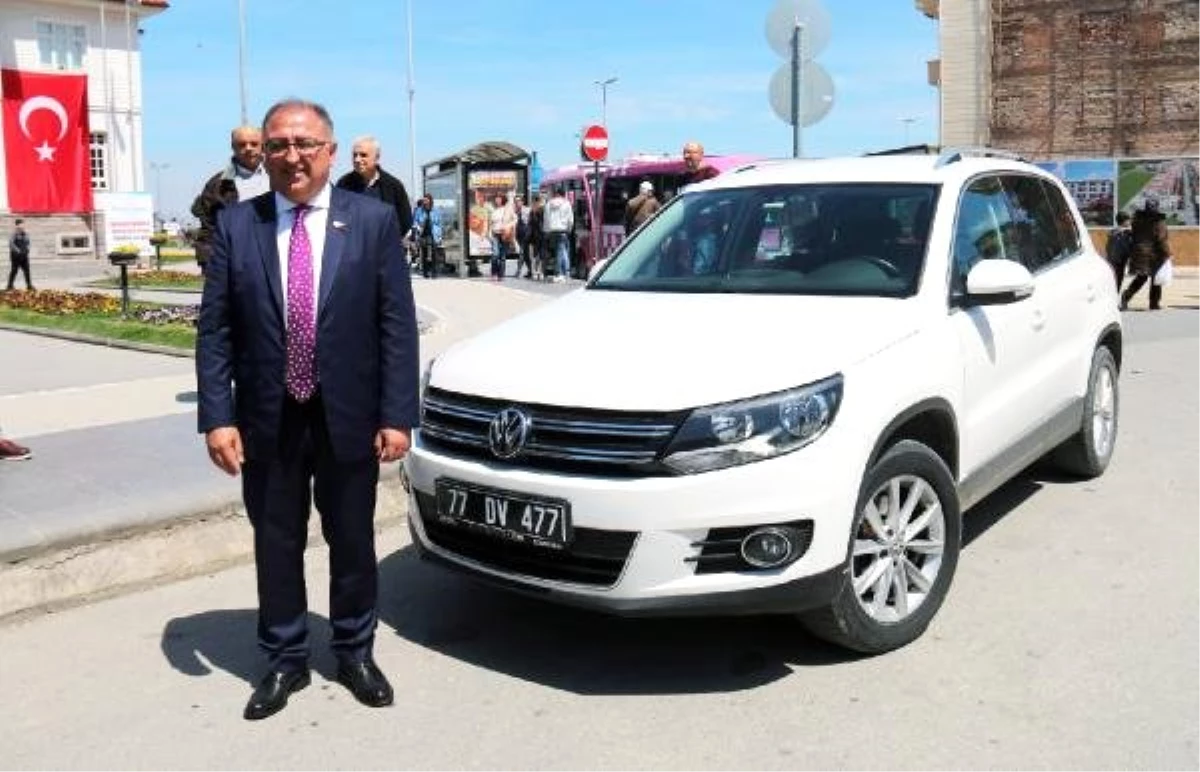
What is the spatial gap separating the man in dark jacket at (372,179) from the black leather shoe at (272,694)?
380 cm

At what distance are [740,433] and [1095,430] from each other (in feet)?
12.3

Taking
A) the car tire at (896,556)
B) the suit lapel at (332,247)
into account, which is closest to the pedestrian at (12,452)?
the suit lapel at (332,247)

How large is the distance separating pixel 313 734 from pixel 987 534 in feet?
11.2

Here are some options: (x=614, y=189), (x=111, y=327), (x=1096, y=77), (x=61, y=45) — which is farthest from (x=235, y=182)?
(x=61, y=45)

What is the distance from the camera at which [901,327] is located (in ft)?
14.3

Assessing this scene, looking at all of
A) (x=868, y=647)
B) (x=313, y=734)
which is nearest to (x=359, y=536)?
(x=313, y=734)

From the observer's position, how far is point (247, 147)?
20.9 ft

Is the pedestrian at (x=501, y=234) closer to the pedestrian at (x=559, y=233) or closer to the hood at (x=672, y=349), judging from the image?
the pedestrian at (x=559, y=233)

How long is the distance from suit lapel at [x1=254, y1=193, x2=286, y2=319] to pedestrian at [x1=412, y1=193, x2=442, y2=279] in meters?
21.3

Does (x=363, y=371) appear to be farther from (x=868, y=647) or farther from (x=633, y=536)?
(x=868, y=647)

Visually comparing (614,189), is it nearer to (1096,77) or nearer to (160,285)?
(160,285)

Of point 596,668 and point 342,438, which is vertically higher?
point 342,438

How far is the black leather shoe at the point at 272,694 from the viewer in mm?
3816

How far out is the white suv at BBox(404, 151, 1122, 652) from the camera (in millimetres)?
3729
